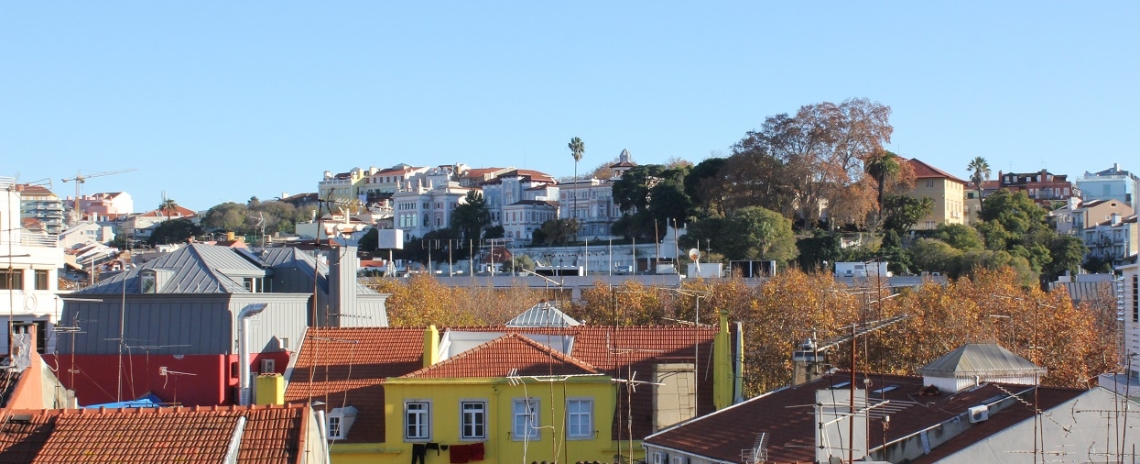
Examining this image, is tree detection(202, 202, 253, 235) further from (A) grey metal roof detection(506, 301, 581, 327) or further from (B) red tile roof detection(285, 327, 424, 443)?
(B) red tile roof detection(285, 327, 424, 443)

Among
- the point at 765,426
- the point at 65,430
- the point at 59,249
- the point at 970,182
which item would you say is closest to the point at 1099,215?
the point at 970,182

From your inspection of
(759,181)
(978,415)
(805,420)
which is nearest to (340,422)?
(805,420)

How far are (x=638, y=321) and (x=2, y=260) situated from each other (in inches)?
1158

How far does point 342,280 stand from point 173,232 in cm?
9923

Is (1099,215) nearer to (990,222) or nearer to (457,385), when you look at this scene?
(990,222)

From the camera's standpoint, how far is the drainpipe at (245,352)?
75.1 feet

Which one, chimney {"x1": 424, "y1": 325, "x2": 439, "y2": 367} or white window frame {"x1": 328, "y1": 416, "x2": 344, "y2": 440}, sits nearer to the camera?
white window frame {"x1": 328, "y1": 416, "x2": 344, "y2": 440}

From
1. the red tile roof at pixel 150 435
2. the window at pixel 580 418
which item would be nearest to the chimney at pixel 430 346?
the window at pixel 580 418

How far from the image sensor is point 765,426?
1753 centimetres

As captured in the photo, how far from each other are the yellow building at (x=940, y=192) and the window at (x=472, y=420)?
74700 mm

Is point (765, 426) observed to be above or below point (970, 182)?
below

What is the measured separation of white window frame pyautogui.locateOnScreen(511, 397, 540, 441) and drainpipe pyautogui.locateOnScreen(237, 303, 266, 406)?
4627 millimetres

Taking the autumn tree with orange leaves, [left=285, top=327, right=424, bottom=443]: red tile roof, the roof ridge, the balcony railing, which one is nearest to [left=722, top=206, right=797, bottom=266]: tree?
the autumn tree with orange leaves

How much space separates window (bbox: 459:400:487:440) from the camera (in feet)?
66.4
